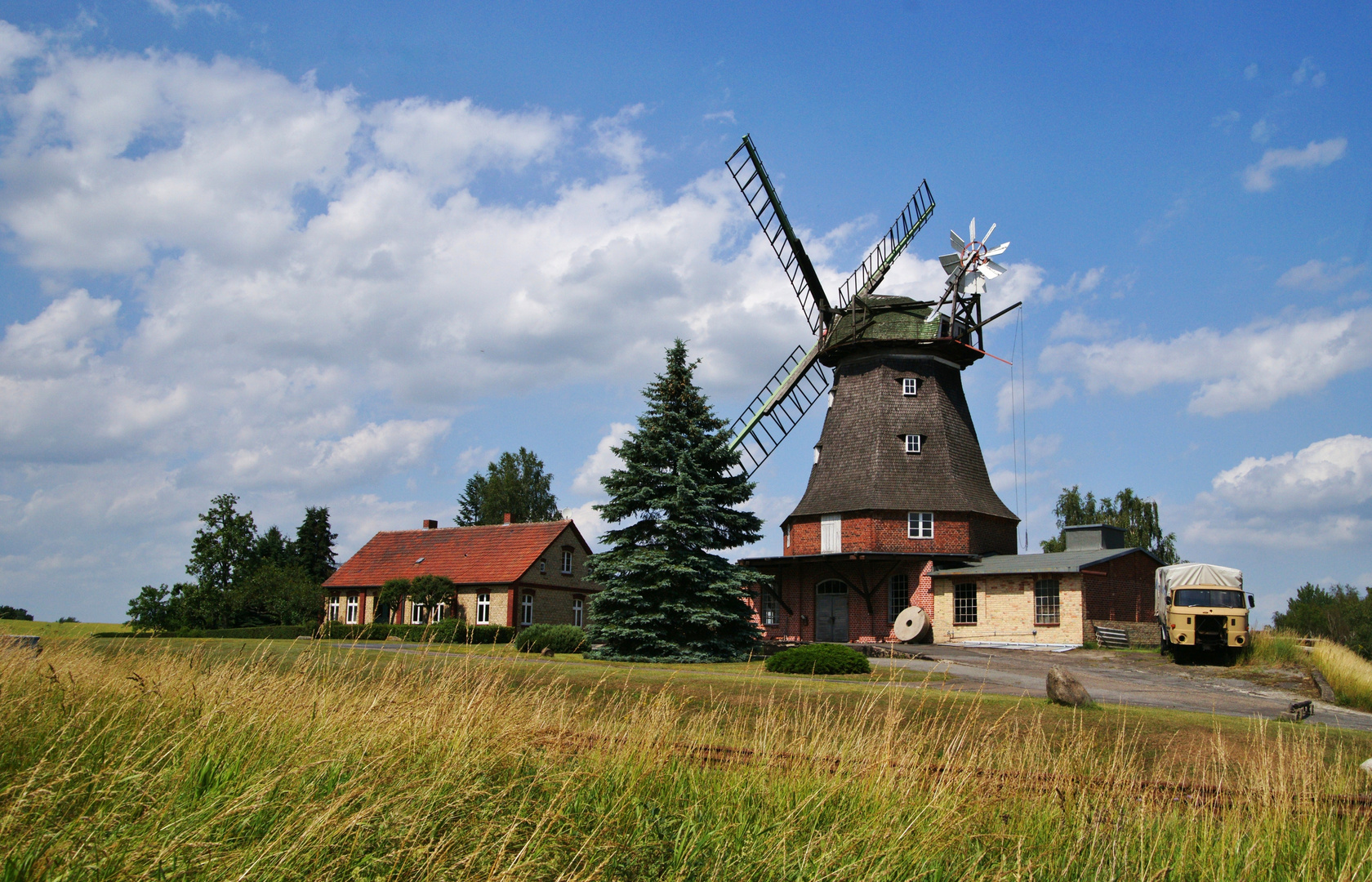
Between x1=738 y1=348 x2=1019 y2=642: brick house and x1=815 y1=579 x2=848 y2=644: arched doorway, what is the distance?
4 cm

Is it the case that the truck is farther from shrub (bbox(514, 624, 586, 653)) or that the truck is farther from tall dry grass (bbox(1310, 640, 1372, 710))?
shrub (bbox(514, 624, 586, 653))

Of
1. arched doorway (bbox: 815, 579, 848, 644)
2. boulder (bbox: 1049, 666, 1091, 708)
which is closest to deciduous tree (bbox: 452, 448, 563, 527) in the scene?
arched doorway (bbox: 815, 579, 848, 644)

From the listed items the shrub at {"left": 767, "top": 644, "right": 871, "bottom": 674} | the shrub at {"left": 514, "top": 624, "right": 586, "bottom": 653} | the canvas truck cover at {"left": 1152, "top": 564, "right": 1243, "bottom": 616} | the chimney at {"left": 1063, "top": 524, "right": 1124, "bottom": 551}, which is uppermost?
the chimney at {"left": 1063, "top": 524, "right": 1124, "bottom": 551}

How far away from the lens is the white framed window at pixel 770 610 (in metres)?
35.9

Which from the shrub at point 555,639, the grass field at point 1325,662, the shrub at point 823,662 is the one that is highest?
the shrub at point 823,662

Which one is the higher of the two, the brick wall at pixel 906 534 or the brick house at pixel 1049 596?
the brick wall at pixel 906 534

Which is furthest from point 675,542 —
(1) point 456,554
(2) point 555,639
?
(1) point 456,554

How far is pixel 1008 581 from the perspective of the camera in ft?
99.4

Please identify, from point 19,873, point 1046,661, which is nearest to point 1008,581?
point 1046,661

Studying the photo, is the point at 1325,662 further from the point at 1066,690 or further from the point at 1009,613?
the point at 1066,690

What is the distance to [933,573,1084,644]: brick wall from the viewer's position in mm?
28616

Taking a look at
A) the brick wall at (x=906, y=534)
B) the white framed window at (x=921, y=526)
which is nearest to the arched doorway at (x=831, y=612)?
the brick wall at (x=906, y=534)

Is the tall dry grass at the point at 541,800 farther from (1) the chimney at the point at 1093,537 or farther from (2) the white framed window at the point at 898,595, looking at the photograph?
(1) the chimney at the point at 1093,537

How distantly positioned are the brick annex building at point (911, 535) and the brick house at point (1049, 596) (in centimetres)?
4
